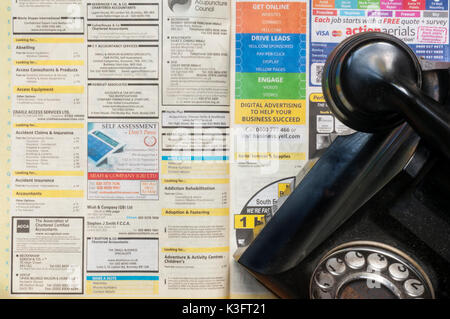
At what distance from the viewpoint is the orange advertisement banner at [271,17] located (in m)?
0.71

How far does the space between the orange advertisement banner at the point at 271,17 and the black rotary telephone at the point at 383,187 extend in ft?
0.94

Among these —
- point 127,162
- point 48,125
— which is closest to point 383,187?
point 127,162

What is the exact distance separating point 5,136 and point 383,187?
0.68 meters

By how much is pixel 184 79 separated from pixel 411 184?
445 millimetres

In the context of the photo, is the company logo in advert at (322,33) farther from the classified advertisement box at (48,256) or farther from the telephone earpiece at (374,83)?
the classified advertisement box at (48,256)

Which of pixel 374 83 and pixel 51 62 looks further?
pixel 51 62

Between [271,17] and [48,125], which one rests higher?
[271,17]

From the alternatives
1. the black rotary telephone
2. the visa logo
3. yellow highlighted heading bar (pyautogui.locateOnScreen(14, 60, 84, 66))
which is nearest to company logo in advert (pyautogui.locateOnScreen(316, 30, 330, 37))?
the visa logo

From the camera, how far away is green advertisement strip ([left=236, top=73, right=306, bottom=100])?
0.71 metres

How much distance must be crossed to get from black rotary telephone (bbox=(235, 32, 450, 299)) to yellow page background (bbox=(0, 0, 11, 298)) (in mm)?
566

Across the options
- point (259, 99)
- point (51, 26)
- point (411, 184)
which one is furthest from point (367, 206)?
point (51, 26)

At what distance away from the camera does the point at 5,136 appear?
29.1 inches

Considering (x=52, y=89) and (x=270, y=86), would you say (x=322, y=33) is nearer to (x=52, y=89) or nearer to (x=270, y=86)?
(x=270, y=86)

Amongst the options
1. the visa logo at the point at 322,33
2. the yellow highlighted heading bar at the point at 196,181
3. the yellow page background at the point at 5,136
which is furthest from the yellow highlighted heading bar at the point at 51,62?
the visa logo at the point at 322,33
